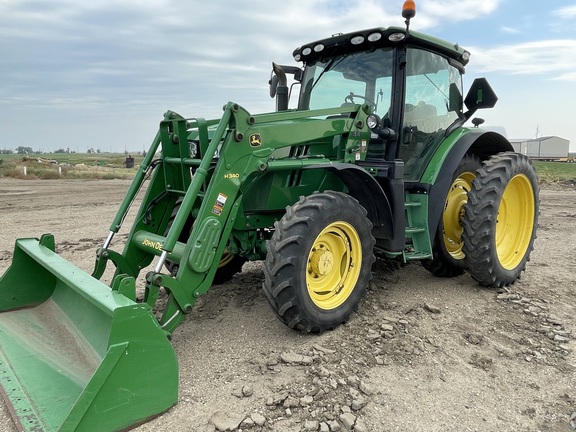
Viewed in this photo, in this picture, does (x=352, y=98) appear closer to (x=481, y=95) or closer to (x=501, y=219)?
(x=481, y=95)

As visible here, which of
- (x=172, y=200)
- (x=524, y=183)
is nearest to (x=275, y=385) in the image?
(x=172, y=200)

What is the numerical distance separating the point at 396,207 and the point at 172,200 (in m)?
2.06

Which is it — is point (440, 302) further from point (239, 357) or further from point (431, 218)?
point (239, 357)

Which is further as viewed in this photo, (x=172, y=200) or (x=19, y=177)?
(x=19, y=177)

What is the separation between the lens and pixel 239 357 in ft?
11.7

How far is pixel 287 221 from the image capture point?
3.51m

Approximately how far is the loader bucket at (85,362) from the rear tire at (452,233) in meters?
3.29

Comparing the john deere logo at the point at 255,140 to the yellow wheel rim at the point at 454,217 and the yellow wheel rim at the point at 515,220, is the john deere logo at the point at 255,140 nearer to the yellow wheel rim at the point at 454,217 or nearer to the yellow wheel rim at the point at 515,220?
the yellow wheel rim at the point at 454,217

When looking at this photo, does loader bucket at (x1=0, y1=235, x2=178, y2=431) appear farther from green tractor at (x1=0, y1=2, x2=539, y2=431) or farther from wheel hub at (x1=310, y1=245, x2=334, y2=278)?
wheel hub at (x1=310, y1=245, x2=334, y2=278)

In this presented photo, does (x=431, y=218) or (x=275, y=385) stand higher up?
(x=431, y=218)

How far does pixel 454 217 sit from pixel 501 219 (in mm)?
670

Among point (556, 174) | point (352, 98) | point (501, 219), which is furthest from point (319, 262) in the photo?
point (556, 174)

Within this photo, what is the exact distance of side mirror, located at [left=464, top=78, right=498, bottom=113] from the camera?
17.5 feet

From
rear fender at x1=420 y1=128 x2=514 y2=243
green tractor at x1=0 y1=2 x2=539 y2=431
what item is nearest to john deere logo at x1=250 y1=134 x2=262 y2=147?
green tractor at x1=0 y1=2 x2=539 y2=431
